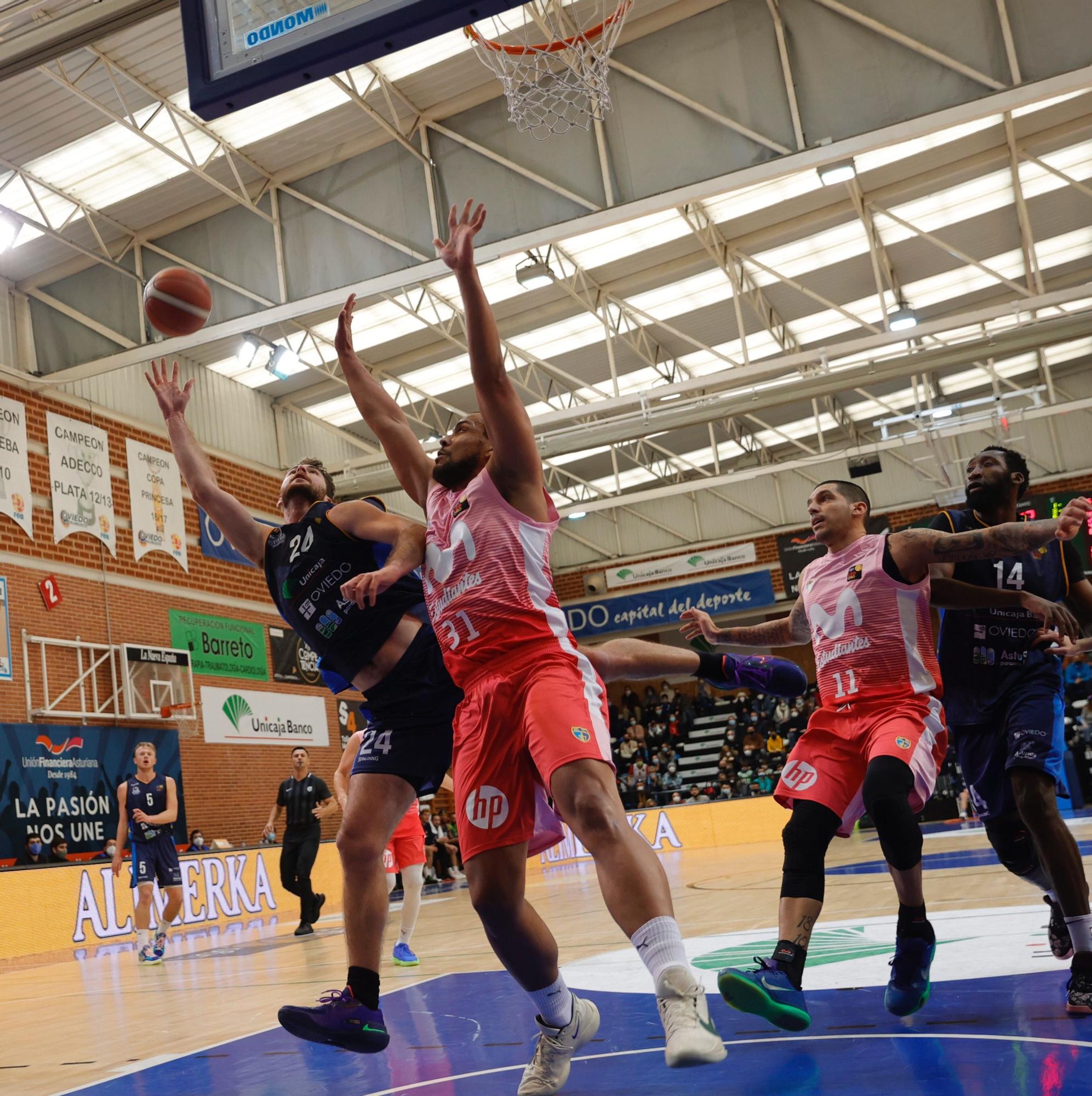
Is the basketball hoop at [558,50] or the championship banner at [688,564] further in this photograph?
the championship banner at [688,564]

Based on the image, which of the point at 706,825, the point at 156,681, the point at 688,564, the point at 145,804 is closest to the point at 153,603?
the point at 156,681

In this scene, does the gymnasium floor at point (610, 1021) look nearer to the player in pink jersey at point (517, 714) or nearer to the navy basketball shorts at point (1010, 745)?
the player in pink jersey at point (517, 714)

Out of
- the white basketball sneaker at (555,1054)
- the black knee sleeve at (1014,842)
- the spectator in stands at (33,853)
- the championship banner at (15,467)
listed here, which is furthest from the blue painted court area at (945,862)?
the championship banner at (15,467)

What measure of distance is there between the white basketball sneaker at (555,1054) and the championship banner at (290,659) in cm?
1890

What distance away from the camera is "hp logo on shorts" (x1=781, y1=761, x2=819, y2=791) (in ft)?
13.0

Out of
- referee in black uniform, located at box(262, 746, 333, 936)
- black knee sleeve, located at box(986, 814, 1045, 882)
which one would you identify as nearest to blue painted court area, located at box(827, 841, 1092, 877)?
referee in black uniform, located at box(262, 746, 333, 936)

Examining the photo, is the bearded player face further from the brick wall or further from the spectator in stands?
the brick wall

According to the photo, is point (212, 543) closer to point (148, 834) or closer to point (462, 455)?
point (148, 834)

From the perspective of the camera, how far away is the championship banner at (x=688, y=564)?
30.5 metres

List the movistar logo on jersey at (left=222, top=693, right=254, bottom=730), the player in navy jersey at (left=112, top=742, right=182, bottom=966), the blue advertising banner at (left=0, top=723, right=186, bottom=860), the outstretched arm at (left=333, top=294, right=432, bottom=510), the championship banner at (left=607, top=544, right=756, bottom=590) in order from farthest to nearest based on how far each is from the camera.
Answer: the championship banner at (left=607, top=544, right=756, bottom=590)
the movistar logo on jersey at (left=222, top=693, right=254, bottom=730)
the blue advertising banner at (left=0, top=723, right=186, bottom=860)
the player in navy jersey at (left=112, top=742, right=182, bottom=966)
the outstretched arm at (left=333, top=294, right=432, bottom=510)

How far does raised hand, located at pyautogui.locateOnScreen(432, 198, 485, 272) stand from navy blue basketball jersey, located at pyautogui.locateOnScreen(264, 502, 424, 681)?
43.5 inches

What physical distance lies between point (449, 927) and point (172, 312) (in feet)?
19.6

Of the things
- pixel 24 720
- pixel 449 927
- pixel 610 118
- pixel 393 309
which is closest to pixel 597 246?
pixel 393 309

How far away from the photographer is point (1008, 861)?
4242mm
